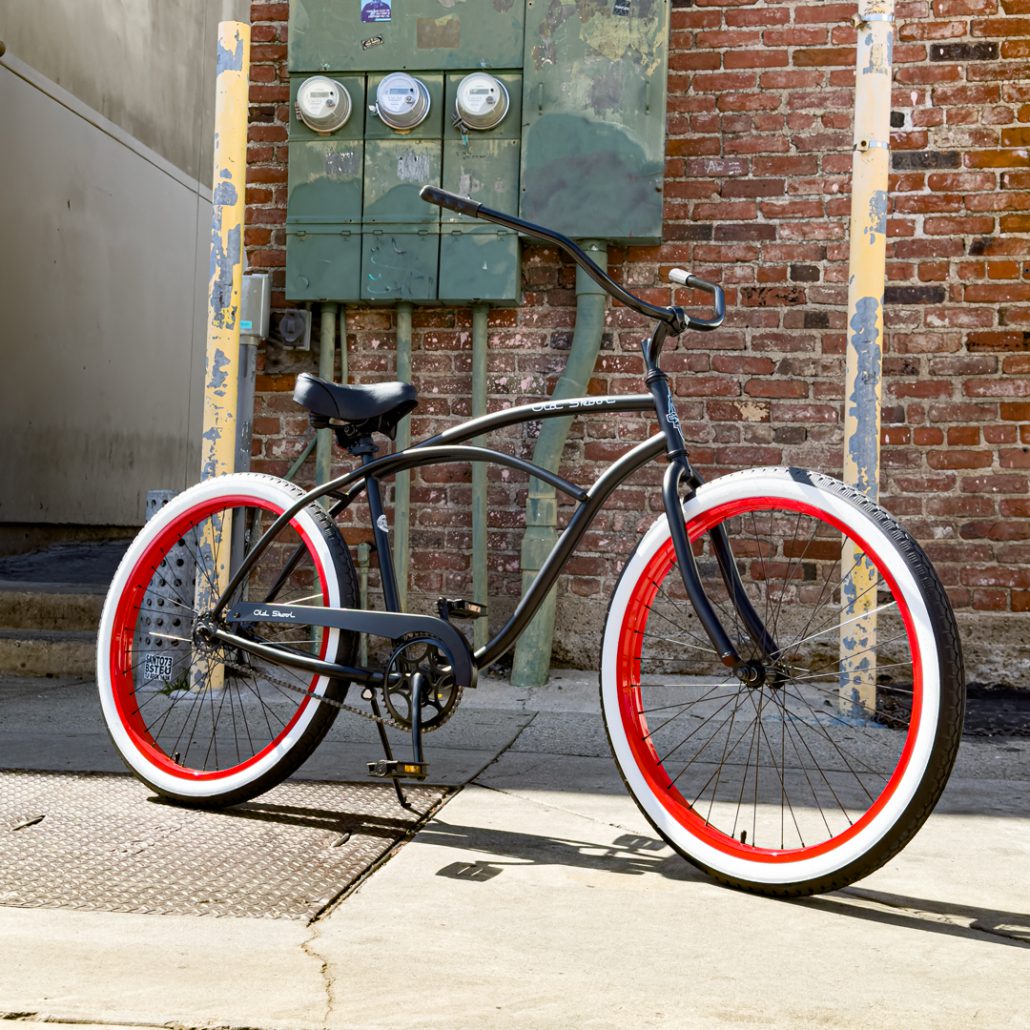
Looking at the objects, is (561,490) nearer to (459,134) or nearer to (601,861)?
(601,861)

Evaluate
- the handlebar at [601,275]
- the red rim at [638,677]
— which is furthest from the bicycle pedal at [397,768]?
the handlebar at [601,275]

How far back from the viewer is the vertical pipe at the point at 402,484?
446 centimetres

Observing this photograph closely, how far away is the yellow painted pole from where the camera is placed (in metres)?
3.99

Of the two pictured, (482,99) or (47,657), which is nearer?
(482,99)

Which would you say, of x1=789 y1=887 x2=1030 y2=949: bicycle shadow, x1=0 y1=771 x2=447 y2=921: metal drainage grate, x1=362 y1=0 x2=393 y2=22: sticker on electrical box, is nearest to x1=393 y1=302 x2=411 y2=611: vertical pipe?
x1=362 y1=0 x2=393 y2=22: sticker on electrical box

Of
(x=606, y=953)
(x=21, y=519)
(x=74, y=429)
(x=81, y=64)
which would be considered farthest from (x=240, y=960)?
(x=81, y=64)

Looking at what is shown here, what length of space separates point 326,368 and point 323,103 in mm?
903

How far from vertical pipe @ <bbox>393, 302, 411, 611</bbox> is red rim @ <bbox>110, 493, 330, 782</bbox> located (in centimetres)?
161

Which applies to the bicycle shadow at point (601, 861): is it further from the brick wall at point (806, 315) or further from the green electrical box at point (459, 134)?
the green electrical box at point (459, 134)

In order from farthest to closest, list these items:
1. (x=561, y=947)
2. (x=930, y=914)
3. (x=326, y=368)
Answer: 1. (x=326, y=368)
2. (x=930, y=914)
3. (x=561, y=947)

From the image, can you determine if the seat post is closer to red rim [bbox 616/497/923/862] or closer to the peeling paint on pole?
red rim [bbox 616/497/923/862]

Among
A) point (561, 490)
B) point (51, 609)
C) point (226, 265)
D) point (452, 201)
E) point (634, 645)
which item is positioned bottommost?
point (51, 609)

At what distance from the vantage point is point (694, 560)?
2.22 metres

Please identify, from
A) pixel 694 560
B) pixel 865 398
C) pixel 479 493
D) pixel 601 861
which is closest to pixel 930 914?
pixel 601 861
